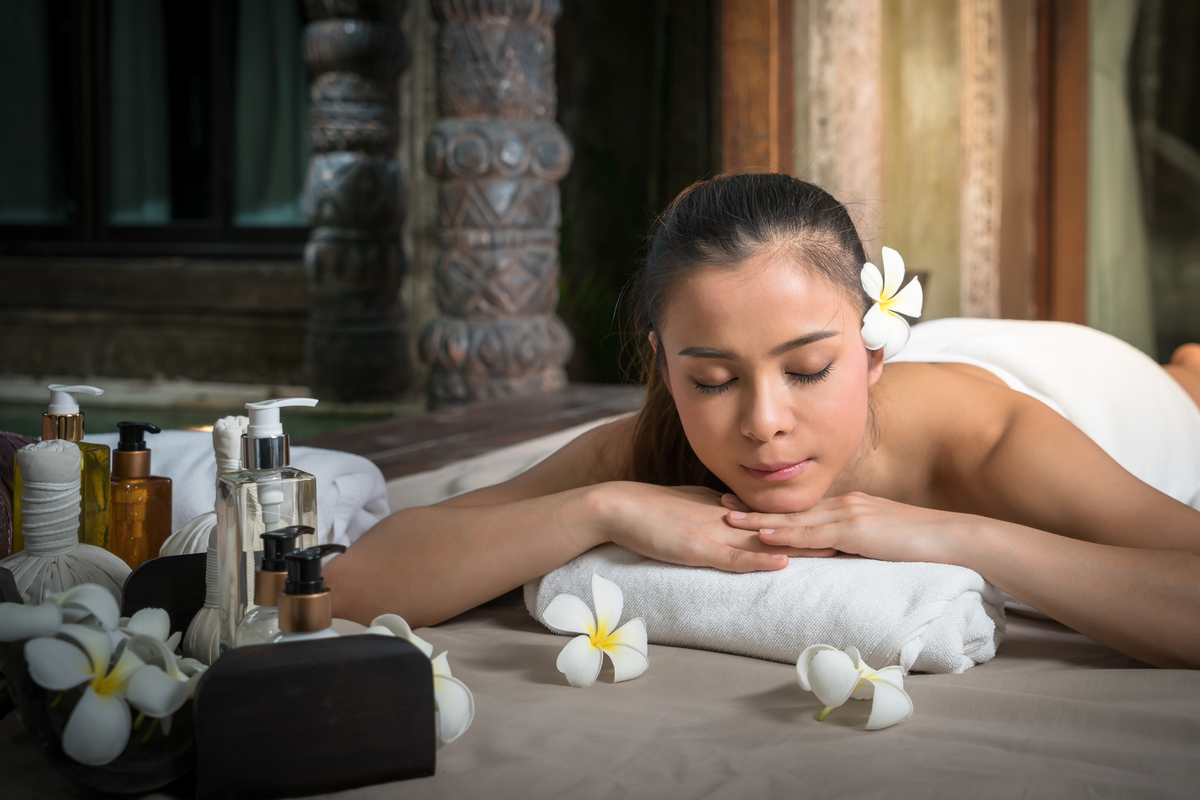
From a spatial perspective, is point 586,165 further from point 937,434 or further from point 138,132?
point 937,434

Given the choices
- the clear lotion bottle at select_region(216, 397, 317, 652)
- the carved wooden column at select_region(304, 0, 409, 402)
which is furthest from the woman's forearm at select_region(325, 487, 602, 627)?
the carved wooden column at select_region(304, 0, 409, 402)

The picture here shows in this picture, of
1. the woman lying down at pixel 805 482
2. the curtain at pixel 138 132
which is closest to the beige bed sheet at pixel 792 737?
the woman lying down at pixel 805 482

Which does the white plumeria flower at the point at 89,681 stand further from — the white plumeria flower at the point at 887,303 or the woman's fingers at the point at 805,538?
the white plumeria flower at the point at 887,303

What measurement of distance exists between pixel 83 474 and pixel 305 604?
514mm

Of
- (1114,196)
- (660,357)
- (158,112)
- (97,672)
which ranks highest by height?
(158,112)

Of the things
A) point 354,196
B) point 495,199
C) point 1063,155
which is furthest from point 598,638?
point 1063,155

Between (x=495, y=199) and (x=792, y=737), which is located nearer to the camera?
(x=792, y=737)

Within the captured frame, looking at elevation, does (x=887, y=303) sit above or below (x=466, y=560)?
above

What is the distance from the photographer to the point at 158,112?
19.9ft

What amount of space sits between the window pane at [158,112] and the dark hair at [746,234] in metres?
5.29

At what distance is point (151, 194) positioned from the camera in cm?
606

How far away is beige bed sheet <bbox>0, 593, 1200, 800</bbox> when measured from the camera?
82cm

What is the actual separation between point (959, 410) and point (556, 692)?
2.33ft

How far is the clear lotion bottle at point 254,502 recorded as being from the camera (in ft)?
3.00
